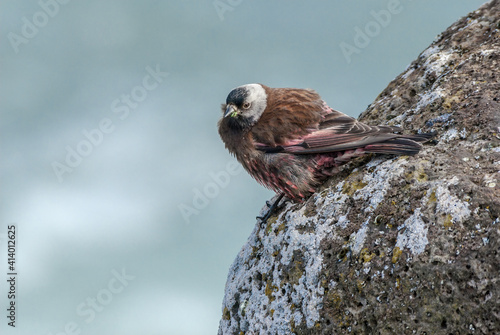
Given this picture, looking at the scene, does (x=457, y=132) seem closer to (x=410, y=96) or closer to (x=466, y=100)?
(x=466, y=100)

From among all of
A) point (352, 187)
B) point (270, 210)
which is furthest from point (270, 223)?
point (352, 187)

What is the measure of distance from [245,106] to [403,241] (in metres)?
3.07

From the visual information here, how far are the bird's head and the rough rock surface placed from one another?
4.45ft

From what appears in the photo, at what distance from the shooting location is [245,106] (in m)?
6.57

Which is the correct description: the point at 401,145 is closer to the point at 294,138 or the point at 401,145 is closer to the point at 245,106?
the point at 294,138

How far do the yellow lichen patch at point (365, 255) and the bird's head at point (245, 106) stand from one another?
2542 millimetres

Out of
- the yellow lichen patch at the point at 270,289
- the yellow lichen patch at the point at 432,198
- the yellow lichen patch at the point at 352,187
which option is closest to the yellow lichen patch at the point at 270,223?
the yellow lichen patch at the point at 270,289

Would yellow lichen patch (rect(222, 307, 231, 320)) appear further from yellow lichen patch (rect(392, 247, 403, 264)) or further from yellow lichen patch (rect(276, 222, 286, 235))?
yellow lichen patch (rect(392, 247, 403, 264))

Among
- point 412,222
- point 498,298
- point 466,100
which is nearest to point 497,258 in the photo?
point 498,298

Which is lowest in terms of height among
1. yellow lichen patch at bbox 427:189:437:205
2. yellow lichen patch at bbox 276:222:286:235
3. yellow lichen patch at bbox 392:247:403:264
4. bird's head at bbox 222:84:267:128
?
yellow lichen patch at bbox 392:247:403:264

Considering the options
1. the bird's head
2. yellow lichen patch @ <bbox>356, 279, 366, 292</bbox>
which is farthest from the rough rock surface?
the bird's head

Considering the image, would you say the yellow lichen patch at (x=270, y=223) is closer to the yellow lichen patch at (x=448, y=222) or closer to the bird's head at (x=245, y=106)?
the bird's head at (x=245, y=106)

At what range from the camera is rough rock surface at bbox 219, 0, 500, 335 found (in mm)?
3957

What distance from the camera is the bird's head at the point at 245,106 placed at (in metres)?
6.48
